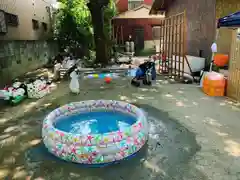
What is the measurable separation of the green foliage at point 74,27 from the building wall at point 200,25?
5089mm

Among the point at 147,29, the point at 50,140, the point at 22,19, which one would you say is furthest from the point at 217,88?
the point at 147,29

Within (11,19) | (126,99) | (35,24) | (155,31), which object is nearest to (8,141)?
(126,99)

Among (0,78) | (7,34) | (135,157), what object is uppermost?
(7,34)

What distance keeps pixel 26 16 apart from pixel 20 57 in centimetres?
218

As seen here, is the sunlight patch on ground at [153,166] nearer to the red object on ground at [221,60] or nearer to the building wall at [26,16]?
the red object on ground at [221,60]

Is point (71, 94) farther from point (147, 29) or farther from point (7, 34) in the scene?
point (147, 29)

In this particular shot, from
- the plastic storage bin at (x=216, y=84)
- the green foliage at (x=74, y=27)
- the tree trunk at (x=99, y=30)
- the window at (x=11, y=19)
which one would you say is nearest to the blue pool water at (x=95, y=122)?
the plastic storage bin at (x=216, y=84)

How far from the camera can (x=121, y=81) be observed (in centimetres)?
848

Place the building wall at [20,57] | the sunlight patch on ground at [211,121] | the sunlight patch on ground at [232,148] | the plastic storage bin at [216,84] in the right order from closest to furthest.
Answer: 1. the sunlight patch on ground at [232,148]
2. the sunlight patch on ground at [211,121]
3. the plastic storage bin at [216,84]
4. the building wall at [20,57]

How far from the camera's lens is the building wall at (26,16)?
7.99m

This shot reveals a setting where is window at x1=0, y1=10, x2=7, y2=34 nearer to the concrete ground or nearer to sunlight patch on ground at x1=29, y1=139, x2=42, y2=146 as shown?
the concrete ground

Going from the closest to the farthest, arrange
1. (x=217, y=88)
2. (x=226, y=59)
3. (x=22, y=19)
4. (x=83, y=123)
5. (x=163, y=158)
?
(x=163, y=158) → (x=83, y=123) → (x=217, y=88) → (x=226, y=59) → (x=22, y=19)

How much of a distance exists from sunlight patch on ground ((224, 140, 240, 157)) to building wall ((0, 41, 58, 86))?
677 centimetres

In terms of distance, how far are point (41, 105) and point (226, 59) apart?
6.99m
